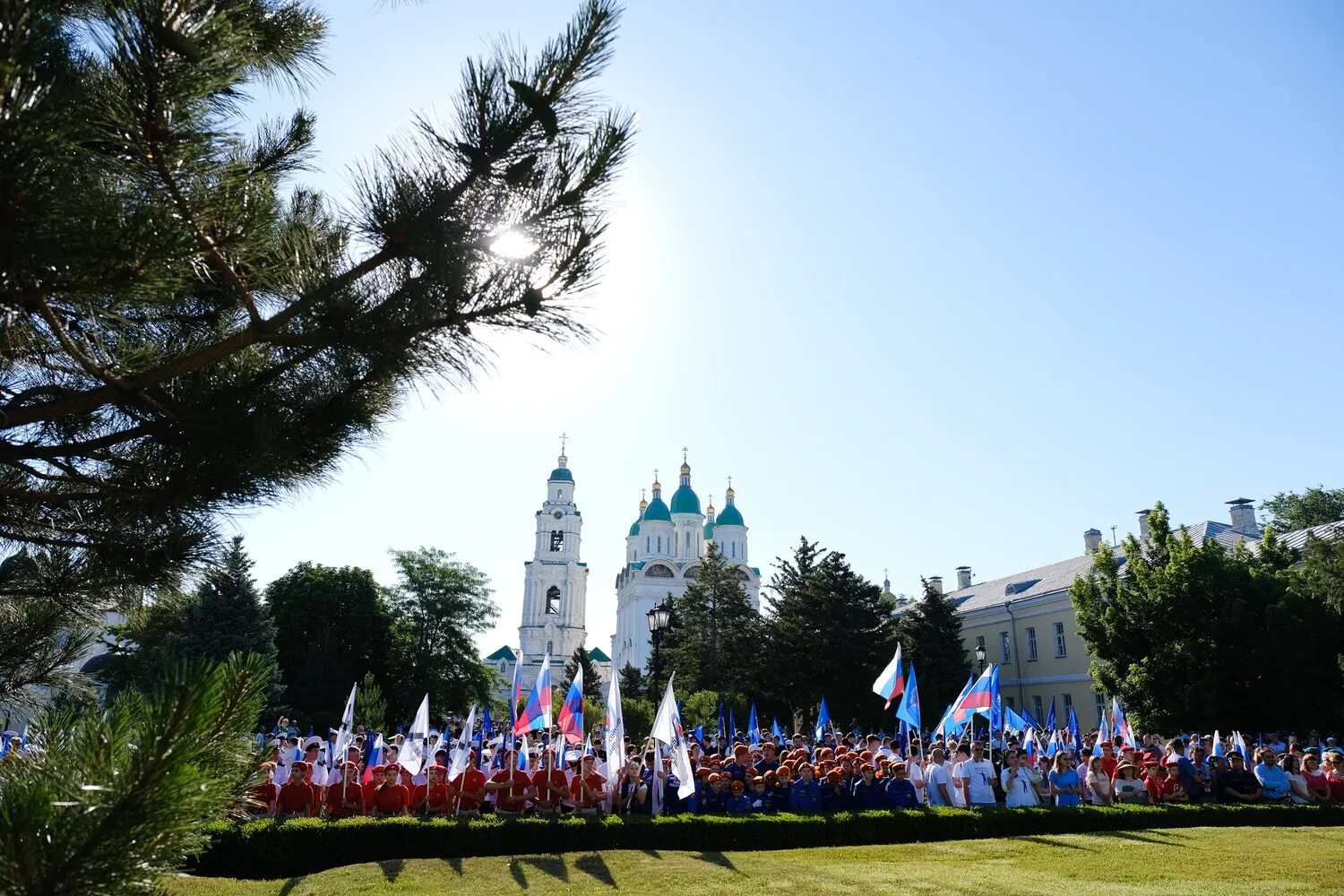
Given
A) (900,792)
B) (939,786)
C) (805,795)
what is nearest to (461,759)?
(805,795)

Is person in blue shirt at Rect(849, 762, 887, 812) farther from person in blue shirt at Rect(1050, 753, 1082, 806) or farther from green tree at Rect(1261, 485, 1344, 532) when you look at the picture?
green tree at Rect(1261, 485, 1344, 532)

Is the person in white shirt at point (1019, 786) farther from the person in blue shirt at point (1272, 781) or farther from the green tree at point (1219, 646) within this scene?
the green tree at point (1219, 646)

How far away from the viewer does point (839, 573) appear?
134 feet

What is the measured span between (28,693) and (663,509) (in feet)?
240

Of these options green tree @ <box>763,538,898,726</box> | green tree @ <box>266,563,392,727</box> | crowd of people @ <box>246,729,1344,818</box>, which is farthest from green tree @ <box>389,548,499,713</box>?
crowd of people @ <box>246,729,1344,818</box>

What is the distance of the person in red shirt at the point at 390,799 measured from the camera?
1269cm

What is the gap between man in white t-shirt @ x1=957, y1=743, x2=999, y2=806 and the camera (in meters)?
14.2

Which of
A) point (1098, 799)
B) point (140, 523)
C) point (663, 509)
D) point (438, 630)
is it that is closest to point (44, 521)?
point (140, 523)

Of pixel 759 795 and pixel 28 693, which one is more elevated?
pixel 28 693

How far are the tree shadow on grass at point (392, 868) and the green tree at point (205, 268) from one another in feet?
18.4

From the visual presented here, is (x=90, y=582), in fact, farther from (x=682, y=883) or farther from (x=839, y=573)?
(x=839, y=573)

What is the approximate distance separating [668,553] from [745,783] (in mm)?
64117

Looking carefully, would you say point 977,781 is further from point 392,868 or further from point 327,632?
point 327,632

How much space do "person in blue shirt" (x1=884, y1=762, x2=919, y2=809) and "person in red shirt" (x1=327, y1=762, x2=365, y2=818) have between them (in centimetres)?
772
